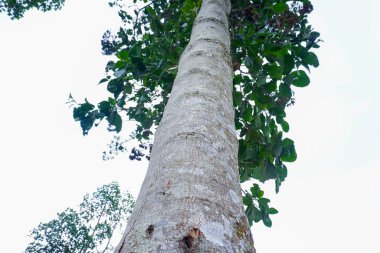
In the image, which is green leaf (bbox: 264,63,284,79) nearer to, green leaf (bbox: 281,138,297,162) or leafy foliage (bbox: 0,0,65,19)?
green leaf (bbox: 281,138,297,162)

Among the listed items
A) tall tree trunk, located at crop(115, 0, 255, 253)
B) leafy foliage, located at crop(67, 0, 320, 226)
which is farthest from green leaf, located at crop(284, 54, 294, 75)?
tall tree trunk, located at crop(115, 0, 255, 253)

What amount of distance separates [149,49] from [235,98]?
1.46 meters

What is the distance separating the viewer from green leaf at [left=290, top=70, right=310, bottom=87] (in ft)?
8.89

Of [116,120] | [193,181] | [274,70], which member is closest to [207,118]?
[193,181]

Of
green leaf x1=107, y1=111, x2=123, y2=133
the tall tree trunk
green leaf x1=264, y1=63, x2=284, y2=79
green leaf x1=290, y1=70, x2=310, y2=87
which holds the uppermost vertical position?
green leaf x1=290, y1=70, x2=310, y2=87

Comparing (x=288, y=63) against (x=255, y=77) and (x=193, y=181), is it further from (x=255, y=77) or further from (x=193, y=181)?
(x=193, y=181)

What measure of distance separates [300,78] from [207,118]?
1.78 m

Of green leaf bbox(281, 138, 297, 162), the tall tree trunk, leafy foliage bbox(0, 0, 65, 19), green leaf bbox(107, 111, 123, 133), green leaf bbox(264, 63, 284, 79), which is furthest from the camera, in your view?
leafy foliage bbox(0, 0, 65, 19)

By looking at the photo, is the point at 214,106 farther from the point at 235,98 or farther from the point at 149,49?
the point at 149,49

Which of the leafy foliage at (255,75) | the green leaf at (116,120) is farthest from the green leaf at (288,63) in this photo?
the green leaf at (116,120)

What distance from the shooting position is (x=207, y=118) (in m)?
1.22

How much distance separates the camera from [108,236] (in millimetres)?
17516

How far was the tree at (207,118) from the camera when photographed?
0.78 meters

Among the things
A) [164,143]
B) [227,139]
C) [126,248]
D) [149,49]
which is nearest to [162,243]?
[126,248]
